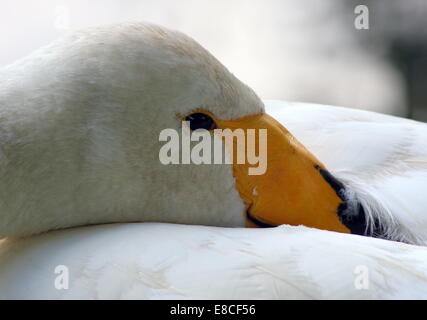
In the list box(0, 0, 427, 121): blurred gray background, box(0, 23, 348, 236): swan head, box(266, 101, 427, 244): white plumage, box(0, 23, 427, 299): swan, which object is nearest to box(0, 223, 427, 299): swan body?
box(0, 23, 427, 299): swan

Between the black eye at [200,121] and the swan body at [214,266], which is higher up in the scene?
the black eye at [200,121]

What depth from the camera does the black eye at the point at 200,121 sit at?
2.43 meters

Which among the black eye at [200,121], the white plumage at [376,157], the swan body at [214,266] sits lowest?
the swan body at [214,266]

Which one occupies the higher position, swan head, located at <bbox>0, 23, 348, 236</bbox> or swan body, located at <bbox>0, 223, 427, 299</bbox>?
swan head, located at <bbox>0, 23, 348, 236</bbox>

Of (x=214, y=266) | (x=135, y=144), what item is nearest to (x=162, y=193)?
(x=135, y=144)

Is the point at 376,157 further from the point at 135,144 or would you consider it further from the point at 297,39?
the point at 297,39

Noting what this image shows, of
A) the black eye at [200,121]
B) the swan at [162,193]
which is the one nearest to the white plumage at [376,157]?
the swan at [162,193]

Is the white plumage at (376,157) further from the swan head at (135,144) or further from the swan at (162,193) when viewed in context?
the swan head at (135,144)

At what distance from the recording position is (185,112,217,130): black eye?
2.43m

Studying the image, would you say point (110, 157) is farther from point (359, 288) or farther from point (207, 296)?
point (359, 288)

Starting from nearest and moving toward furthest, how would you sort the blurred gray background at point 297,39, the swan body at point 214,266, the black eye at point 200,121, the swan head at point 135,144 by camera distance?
the swan body at point 214,266 → the swan head at point 135,144 → the black eye at point 200,121 → the blurred gray background at point 297,39

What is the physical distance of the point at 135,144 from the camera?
7.75 ft

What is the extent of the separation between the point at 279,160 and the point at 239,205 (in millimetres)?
165

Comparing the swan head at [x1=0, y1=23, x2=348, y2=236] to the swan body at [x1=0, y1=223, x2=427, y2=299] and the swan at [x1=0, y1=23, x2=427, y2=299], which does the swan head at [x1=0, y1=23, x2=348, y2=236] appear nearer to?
the swan at [x1=0, y1=23, x2=427, y2=299]
